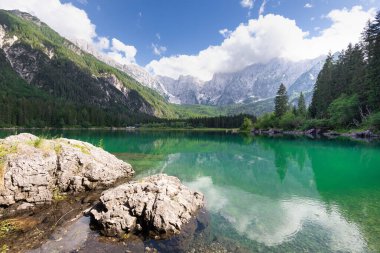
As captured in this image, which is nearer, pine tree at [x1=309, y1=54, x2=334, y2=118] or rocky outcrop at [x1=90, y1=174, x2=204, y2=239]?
rocky outcrop at [x1=90, y1=174, x2=204, y2=239]

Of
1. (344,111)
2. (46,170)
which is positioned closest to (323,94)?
(344,111)

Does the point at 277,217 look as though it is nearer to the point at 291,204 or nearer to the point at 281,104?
the point at 291,204

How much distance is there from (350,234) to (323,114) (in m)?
111

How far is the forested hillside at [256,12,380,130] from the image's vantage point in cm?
7969

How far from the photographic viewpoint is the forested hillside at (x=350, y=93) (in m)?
79.7

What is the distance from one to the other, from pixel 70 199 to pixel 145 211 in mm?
8536

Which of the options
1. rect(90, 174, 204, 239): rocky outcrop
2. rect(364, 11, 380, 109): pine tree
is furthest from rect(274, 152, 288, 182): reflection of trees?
rect(364, 11, 380, 109): pine tree

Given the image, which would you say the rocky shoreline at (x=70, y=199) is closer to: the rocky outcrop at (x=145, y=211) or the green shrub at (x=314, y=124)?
the rocky outcrop at (x=145, y=211)

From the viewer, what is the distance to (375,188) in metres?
24.5

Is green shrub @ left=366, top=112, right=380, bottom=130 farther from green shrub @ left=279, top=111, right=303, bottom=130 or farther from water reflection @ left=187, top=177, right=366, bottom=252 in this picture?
water reflection @ left=187, top=177, right=366, bottom=252

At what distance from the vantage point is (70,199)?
65.5 ft

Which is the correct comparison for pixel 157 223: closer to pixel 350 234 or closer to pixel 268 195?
pixel 350 234

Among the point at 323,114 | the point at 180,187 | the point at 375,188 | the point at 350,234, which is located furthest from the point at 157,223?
the point at 323,114

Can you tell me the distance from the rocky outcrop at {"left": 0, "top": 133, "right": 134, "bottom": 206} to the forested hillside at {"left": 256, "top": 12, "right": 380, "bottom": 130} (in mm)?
80094
